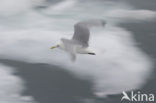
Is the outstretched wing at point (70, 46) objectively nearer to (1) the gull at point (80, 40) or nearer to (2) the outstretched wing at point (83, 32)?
(1) the gull at point (80, 40)

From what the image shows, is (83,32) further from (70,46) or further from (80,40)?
(70,46)

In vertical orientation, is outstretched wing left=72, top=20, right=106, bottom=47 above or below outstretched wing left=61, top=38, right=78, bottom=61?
above

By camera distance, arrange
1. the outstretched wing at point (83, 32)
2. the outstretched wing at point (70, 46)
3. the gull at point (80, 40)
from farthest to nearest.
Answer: the outstretched wing at point (83, 32) → the gull at point (80, 40) → the outstretched wing at point (70, 46)

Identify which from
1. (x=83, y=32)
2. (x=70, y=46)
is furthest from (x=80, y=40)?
(x=70, y=46)

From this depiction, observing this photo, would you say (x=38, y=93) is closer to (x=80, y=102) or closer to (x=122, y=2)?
(x=80, y=102)

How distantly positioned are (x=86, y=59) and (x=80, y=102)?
5.35 feet

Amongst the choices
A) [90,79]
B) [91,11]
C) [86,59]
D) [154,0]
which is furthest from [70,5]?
[90,79]

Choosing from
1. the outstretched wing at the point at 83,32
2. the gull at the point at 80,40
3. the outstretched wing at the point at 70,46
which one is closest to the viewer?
the outstretched wing at the point at 70,46

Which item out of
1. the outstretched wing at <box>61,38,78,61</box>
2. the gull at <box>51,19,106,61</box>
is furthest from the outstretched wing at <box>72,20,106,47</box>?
the outstretched wing at <box>61,38,78,61</box>

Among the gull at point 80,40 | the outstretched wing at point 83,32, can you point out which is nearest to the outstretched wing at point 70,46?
the gull at point 80,40

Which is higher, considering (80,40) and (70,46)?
(80,40)

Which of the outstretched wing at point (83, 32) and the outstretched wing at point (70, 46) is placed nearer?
the outstretched wing at point (70, 46)

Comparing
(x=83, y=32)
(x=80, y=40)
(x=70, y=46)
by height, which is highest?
(x=83, y=32)

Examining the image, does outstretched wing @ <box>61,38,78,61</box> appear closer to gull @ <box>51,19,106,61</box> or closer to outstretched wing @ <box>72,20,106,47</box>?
gull @ <box>51,19,106,61</box>
